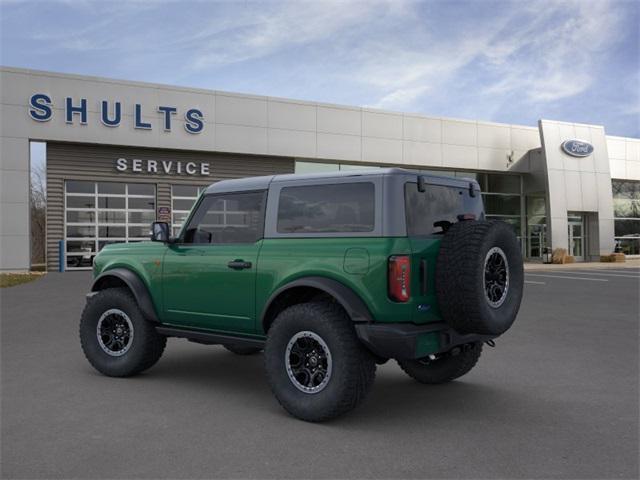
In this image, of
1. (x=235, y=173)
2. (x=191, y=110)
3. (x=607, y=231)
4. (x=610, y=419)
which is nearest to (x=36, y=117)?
(x=191, y=110)

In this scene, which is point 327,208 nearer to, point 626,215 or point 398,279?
point 398,279

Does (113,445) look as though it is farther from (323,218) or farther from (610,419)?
(610,419)

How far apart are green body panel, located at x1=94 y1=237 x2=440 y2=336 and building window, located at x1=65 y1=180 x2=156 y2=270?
17.7m

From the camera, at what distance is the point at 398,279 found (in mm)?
4203

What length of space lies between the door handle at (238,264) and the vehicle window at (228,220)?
21cm

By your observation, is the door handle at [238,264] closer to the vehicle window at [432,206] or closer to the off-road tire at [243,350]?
the vehicle window at [432,206]

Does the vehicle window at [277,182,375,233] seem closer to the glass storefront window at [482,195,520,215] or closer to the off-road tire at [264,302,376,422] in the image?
the off-road tire at [264,302,376,422]

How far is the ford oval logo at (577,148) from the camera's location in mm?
29359

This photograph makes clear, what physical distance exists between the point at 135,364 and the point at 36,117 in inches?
727

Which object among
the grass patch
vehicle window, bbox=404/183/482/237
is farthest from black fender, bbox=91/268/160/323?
the grass patch

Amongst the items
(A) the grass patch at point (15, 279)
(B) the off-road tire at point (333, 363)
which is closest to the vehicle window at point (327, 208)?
(B) the off-road tire at point (333, 363)

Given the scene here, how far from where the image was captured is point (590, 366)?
6.40 m

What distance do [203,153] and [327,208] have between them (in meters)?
20.6

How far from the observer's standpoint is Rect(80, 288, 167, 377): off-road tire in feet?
18.9
